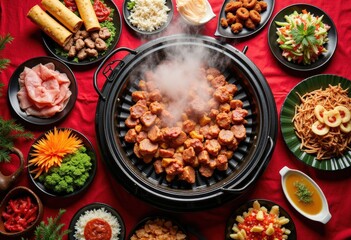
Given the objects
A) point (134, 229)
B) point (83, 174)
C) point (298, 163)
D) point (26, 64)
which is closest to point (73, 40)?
point (26, 64)

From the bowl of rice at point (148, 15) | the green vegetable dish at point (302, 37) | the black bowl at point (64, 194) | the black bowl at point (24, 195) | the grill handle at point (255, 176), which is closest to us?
the grill handle at point (255, 176)

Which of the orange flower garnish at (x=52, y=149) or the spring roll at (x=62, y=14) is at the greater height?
the spring roll at (x=62, y=14)

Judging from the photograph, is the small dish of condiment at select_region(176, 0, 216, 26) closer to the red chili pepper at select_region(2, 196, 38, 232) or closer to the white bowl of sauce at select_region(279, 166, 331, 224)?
the white bowl of sauce at select_region(279, 166, 331, 224)

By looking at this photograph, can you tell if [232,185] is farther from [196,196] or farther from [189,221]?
[189,221]

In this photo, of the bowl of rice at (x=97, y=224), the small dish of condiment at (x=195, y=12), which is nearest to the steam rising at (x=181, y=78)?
the small dish of condiment at (x=195, y=12)

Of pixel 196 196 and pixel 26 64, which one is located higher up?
pixel 26 64

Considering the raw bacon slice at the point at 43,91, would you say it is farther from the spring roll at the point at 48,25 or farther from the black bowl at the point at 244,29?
the black bowl at the point at 244,29

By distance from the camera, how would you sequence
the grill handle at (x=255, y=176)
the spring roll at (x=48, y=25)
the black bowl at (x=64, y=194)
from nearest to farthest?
the grill handle at (x=255, y=176) < the black bowl at (x=64, y=194) < the spring roll at (x=48, y=25)

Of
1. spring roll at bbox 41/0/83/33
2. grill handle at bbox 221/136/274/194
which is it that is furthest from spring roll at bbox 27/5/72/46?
grill handle at bbox 221/136/274/194
